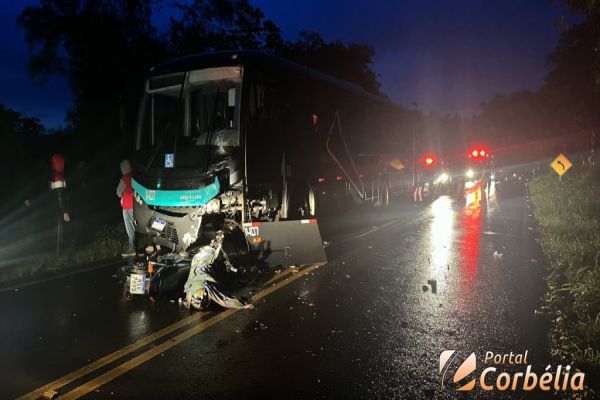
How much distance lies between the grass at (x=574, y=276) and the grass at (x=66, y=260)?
776 centimetres

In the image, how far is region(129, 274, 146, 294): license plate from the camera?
6.55 metres

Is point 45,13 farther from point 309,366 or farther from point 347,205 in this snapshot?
point 309,366

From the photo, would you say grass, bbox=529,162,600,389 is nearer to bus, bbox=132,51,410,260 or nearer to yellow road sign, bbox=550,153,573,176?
yellow road sign, bbox=550,153,573,176

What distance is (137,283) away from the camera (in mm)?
6562

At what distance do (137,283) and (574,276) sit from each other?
6.02 meters

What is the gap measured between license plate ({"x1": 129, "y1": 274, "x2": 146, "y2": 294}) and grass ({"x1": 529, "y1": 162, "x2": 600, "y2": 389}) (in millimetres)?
4913

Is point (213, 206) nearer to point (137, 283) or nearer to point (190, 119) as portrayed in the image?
point (190, 119)

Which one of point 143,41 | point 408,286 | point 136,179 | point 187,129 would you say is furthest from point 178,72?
point 143,41

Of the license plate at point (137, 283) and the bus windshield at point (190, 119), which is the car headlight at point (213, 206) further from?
the license plate at point (137, 283)

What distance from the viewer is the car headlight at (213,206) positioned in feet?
27.0

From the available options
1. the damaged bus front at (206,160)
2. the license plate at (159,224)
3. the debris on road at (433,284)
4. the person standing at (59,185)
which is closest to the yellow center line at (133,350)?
the damaged bus front at (206,160)

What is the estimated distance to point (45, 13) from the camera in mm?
16625

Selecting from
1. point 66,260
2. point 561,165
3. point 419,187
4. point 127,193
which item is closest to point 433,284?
point 127,193

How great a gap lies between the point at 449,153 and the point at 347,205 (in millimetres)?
11396
